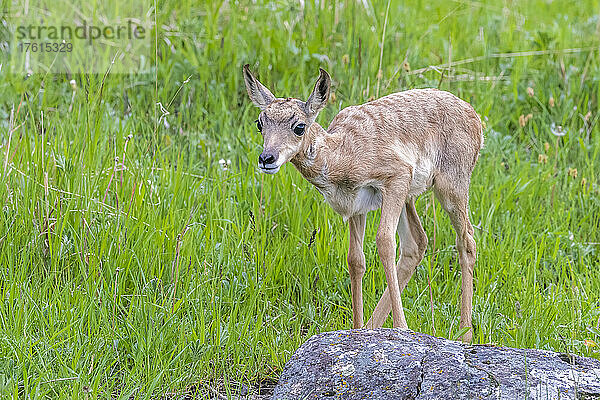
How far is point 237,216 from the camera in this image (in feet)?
17.7

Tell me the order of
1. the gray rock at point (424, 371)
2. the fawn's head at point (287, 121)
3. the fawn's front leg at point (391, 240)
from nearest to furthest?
the gray rock at point (424, 371)
the fawn's head at point (287, 121)
the fawn's front leg at point (391, 240)

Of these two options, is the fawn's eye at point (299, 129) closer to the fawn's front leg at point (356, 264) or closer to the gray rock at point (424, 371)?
the fawn's front leg at point (356, 264)

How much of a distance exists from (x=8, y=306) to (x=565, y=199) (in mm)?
4019

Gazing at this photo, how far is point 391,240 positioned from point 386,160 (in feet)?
1.33

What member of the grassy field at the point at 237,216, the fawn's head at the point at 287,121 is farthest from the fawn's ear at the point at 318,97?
the grassy field at the point at 237,216

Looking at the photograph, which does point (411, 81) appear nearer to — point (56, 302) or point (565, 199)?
point (565, 199)

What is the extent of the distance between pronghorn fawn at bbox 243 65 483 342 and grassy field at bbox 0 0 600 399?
34 cm

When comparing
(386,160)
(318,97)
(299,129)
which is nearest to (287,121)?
(299,129)

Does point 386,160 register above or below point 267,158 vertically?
below

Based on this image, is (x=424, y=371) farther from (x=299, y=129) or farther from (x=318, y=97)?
(x=318, y=97)

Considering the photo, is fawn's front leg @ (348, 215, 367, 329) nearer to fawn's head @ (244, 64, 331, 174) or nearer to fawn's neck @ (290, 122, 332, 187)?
fawn's neck @ (290, 122, 332, 187)

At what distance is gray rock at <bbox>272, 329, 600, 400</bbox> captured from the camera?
341 centimetres

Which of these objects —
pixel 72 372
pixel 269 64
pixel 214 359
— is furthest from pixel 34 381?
pixel 269 64

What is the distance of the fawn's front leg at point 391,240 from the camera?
13.8 feet
